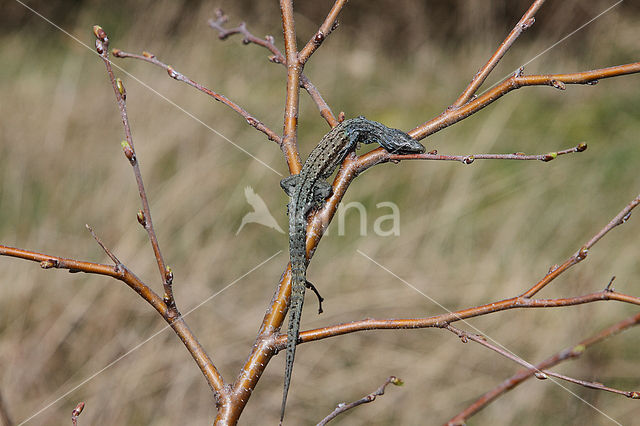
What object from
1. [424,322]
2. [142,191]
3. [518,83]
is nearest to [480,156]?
[518,83]

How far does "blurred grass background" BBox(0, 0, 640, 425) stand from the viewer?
4324 mm

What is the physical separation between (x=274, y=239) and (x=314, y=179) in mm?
3471

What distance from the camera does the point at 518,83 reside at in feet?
5.24

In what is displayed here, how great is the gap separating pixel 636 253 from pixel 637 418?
62.5 inches

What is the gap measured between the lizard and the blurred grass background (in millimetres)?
2413

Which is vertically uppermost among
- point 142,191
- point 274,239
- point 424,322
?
point 274,239

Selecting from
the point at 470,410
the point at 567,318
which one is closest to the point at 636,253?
the point at 567,318

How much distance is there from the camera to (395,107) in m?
8.35

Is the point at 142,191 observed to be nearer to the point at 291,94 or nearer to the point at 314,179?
the point at 291,94

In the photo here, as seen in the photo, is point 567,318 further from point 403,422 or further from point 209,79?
point 209,79

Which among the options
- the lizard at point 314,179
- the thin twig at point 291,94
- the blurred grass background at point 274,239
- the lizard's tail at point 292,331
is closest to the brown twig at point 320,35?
the thin twig at point 291,94

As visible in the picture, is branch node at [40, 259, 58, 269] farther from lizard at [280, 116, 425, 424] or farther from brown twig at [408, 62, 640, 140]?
brown twig at [408, 62, 640, 140]

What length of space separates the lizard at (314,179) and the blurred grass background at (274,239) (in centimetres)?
241

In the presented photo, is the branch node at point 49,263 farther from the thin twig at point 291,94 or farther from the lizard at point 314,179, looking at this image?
the thin twig at point 291,94
